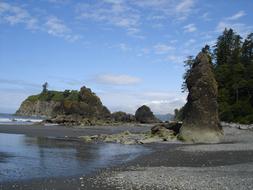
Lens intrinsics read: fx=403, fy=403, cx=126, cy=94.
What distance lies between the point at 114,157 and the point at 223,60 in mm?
86964

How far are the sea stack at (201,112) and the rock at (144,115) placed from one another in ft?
229

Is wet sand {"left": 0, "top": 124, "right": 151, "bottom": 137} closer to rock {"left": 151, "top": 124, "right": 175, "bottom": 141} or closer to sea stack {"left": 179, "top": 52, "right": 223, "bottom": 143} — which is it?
rock {"left": 151, "top": 124, "right": 175, "bottom": 141}

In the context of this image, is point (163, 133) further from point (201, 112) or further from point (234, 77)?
point (234, 77)

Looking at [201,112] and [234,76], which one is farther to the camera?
[234,76]

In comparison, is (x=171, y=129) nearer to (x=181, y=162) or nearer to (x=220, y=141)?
(x=220, y=141)

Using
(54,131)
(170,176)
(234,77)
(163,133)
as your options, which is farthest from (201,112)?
(234,77)

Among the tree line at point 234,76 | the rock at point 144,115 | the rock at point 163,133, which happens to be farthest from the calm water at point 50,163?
the rock at point 144,115

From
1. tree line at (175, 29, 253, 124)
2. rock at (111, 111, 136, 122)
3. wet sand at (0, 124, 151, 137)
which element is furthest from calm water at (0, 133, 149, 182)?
rock at (111, 111, 136, 122)

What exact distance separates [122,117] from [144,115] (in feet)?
22.1

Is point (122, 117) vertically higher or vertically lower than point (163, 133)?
higher

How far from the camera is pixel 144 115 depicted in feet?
384

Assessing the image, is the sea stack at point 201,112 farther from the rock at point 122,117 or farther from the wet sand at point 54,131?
the rock at point 122,117

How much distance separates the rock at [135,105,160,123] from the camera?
117 meters

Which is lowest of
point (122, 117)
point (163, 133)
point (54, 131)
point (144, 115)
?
point (54, 131)
